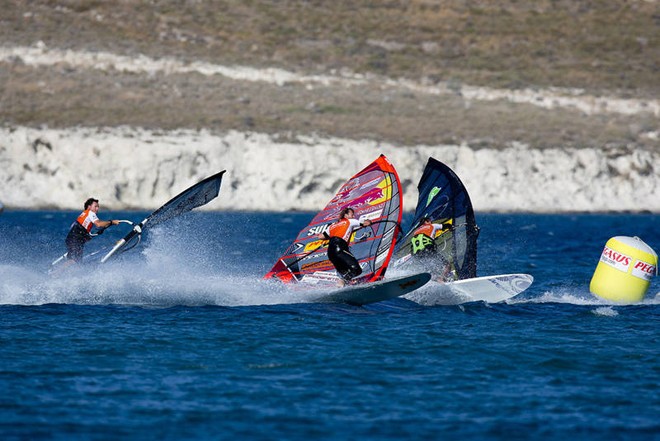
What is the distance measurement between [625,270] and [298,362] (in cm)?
779

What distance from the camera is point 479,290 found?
20250 mm

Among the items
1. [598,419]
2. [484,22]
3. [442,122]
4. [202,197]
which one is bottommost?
[598,419]

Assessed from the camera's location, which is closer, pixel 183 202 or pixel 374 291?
pixel 374 291

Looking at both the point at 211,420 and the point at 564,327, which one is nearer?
the point at 211,420

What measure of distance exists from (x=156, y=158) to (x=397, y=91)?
25.4 meters

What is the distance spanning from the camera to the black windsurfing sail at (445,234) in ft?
69.8

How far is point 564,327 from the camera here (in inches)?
680

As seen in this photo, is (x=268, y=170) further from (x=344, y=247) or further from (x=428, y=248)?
(x=344, y=247)

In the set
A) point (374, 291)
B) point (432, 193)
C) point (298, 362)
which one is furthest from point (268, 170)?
point (298, 362)

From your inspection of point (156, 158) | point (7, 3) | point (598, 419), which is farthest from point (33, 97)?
point (598, 419)

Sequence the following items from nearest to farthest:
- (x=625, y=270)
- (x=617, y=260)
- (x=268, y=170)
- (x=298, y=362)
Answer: (x=298, y=362) → (x=617, y=260) → (x=625, y=270) → (x=268, y=170)

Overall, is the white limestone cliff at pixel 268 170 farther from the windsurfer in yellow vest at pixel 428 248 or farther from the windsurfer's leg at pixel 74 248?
the windsurfer in yellow vest at pixel 428 248

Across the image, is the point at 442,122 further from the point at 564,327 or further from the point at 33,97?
the point at 564,327

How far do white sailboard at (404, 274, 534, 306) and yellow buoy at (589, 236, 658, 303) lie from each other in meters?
1.48
